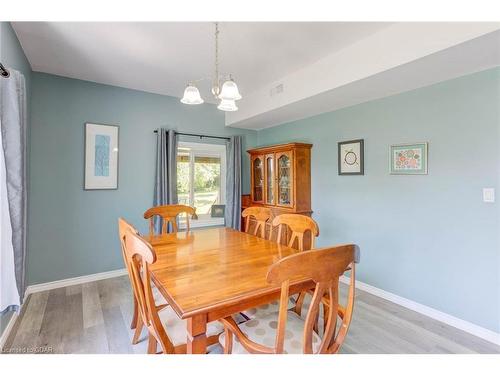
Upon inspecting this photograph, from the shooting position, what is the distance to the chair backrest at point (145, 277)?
1.08 meters

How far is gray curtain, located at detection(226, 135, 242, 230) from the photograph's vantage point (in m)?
4.02

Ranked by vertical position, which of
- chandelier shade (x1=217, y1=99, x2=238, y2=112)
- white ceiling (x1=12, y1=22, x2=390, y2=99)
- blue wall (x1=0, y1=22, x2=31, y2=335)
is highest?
white ceiling (x1=12, y1=22, x2=390, y2=99)

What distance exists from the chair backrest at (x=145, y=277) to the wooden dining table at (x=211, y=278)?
3.0 inches

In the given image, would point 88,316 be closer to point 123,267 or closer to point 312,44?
point 123,267

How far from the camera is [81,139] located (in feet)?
9.84

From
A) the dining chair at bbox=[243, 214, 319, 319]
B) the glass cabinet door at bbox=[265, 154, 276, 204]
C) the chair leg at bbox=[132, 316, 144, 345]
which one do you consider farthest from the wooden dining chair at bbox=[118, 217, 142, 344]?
the glass cabinet door at bbox=[265, 154, 276, 204]

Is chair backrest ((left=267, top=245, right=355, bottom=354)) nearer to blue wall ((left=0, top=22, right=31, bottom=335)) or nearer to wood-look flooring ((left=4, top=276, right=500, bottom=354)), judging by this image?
wood-look flooring ((left=4, top=276, right=500, bottom=354))

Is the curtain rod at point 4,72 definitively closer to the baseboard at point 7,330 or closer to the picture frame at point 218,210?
the baseboard at point 7,330

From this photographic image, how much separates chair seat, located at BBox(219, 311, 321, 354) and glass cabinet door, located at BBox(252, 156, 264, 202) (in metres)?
2.61

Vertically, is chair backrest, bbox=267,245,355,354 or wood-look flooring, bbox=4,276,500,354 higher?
chair backrest, bbox=267,245,355,354

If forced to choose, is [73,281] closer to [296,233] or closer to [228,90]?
[296,233]

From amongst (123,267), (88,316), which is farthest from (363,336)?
(123,267)

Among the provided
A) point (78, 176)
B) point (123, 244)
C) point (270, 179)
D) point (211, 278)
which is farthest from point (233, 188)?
point (211, 278)

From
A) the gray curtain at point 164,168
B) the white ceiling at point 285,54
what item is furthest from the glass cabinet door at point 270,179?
the gray curtain at point 164,168
